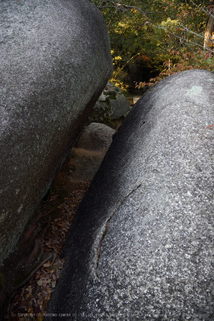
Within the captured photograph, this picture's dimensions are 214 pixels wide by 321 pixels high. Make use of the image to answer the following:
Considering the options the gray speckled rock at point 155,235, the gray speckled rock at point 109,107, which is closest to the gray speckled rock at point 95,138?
the gray speckled rock at point 109,107

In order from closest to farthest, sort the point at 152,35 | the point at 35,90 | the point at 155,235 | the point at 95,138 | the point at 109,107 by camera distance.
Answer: the point at 155,235 < the point at 35,90 < the point at 95,138 < the point at 109,107 < the point at 152,35

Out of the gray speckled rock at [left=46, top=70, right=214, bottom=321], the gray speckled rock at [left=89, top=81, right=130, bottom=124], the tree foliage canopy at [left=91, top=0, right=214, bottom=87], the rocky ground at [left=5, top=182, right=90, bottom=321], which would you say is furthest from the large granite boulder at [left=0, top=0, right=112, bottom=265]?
the gray speckled rock at [left=89, top=81, right=130, bottom=124]

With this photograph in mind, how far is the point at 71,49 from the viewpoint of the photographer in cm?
279

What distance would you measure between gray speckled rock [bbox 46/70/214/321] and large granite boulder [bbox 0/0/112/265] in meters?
0.79

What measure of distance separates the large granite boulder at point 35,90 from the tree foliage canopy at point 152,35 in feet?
11.4

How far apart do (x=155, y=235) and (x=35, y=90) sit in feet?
5.69

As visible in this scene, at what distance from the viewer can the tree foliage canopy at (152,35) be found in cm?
643

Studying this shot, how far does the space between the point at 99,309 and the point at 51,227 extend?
1.64 m

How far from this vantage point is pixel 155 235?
177cm

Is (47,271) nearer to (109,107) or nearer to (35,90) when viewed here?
(35,90)

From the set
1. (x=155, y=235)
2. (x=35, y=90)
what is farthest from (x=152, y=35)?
(x=155, y=235)

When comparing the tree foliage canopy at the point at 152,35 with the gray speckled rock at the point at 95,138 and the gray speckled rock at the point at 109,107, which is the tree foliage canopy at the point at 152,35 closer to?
the gray speckled rock at the point at 109,107

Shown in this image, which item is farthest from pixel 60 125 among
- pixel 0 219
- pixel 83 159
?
pixel 83 159

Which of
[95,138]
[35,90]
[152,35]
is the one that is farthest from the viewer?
[152,35]
